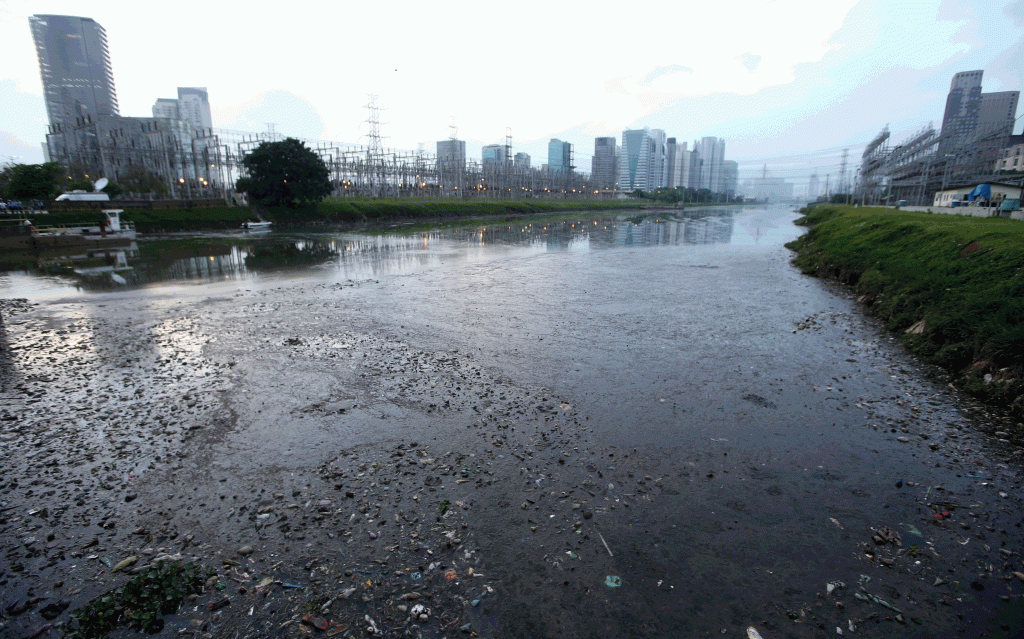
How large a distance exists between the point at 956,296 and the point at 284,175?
69864 millimetres

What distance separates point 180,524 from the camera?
6.28 meters

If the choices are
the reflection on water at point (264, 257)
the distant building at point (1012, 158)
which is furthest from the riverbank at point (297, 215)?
the distant building at point (1012, 158)

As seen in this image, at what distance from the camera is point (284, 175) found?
213 feet

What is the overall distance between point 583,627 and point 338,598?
260cm

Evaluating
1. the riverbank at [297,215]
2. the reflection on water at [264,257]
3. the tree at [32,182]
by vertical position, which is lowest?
the reflection on water at [264,257]

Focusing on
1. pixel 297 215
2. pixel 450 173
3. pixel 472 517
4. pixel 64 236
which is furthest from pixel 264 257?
pixel 450 173

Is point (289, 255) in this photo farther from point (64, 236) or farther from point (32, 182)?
point (32, 182)

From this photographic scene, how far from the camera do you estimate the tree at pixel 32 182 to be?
53.4 metres

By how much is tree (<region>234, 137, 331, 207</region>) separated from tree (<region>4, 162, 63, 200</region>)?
19626mm

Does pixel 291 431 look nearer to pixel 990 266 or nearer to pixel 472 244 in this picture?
pixel 990 266

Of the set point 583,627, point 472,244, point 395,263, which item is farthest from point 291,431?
point 472,244

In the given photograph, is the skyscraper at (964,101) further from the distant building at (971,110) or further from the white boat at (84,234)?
the white boat at (84,234)

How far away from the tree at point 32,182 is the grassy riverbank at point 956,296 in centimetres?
7635

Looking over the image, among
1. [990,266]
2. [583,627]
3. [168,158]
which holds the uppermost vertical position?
[168,158]
